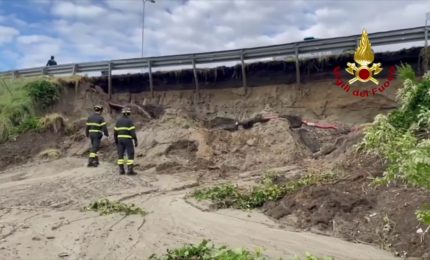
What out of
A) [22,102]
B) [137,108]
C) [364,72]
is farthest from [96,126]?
[364,72]

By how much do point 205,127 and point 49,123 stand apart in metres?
6.50

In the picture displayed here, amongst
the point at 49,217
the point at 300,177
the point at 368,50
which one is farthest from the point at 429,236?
the point at 368,50

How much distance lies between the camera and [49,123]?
2056cm

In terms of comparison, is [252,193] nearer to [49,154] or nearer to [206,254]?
[206,254]

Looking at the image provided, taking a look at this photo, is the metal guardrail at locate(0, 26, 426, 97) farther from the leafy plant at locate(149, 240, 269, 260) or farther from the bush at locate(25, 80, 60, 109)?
the leafy plant at locate(149, 240, 269, 260)

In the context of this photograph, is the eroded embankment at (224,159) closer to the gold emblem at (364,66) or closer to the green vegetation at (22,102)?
the green vegetation at (22,102)

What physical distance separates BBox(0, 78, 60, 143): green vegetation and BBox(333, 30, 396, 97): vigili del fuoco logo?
1192 cm

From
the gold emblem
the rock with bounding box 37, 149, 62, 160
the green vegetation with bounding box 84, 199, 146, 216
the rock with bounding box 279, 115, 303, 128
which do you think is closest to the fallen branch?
the rock with bounding box 37, 149, 62, 160

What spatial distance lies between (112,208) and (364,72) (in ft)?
37.8

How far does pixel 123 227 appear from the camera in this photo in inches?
341

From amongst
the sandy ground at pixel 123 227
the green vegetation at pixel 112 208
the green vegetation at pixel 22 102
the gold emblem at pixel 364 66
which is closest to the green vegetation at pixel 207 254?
the sandy ground at pixel 123 227

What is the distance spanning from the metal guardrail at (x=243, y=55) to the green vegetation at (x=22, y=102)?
1981 millimetres

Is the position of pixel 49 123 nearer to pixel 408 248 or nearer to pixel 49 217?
pixel 49 217

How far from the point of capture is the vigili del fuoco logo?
17.0m
